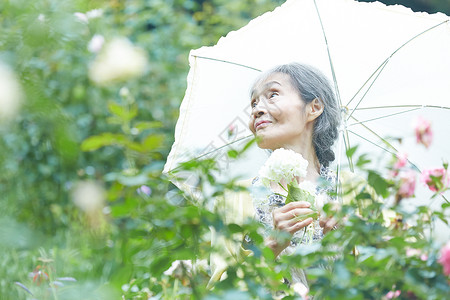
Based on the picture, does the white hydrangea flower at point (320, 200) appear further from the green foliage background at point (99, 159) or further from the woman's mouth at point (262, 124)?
the green foliage background at point (99, 159)

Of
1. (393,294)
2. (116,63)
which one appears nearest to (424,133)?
(393,294)

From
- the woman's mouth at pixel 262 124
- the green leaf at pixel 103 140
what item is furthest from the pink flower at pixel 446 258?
the woman's mouth at pixel 262 124

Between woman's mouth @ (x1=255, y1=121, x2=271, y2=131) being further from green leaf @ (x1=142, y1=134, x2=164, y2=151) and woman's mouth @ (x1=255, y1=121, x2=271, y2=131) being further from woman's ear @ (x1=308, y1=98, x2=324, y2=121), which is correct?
green leaf @ (x1=142, y1=134, x2=164, y2=151)

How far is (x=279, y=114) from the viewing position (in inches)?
85.7

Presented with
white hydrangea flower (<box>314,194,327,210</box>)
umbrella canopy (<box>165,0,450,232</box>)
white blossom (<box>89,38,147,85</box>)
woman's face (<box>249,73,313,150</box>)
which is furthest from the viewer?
white blossom (<box>89,38,147,85</box>)

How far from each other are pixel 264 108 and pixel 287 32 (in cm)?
48

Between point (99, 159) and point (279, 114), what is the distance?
1996mm

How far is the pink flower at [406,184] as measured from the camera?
4.07 feet

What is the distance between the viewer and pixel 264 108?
2.18 m

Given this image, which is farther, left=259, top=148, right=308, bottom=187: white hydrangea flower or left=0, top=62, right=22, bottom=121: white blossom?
left=259, top=148, right=308, bottom=187: white hydrangea flower

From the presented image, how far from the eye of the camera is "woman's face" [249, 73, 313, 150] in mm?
2166

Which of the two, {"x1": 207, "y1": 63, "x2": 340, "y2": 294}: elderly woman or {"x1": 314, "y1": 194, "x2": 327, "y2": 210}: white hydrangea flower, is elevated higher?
{"x1": 207, "y1": 63, "x2": 340, "y2": 294}: elderly woman

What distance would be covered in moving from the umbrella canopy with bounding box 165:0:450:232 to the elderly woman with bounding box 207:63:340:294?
0.07 meters

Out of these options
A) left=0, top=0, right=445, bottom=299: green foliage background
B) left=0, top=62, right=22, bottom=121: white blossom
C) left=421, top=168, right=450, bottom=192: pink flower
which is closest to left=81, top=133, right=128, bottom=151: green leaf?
left=0, top=0, right=445, bottom=299: green foliage background
